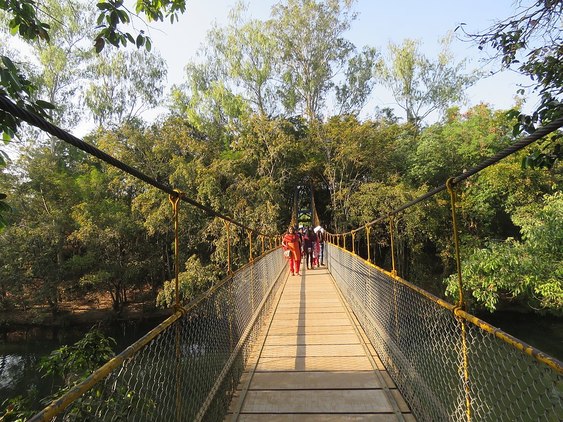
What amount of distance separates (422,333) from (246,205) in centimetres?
1037

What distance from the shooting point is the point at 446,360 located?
1.57m

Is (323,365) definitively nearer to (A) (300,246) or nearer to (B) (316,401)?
(B) (316,401)

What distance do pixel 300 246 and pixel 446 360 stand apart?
5479 millimetres

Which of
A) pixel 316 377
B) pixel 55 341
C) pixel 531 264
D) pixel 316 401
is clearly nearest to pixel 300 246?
pixel 531 264

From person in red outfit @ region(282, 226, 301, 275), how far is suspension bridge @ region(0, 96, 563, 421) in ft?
9.78

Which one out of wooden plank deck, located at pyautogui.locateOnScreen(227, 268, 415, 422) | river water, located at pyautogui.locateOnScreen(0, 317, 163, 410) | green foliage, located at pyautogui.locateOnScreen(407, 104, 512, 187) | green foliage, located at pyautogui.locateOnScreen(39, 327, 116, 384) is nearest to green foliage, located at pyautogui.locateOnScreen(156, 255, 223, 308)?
river water, located at pyautogui.locateOnScreen(0, 317, 163, 410)

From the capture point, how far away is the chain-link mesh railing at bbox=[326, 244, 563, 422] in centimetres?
105

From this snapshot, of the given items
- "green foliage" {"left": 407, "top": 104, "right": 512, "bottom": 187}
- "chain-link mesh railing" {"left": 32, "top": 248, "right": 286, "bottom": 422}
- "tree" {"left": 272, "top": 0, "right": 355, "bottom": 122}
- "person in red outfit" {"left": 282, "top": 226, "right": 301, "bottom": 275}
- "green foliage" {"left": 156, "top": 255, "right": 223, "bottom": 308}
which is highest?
"tree" {"left": 272, "top": 0, "right": 355, "bottom": 122}

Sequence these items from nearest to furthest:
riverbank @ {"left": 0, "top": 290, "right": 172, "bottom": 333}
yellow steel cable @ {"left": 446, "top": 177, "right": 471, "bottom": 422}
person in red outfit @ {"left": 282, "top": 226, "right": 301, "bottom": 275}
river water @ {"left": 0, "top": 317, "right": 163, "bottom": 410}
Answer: yellow steel cable @ {"left": 446, "top": 177, "right": 471, "bottom": 422} → person in red outfit @ {"left": 282, "top": 226, "right": 301, "bottom": 275} → river water @ {"left": 0, "top": 317, "right": 163, "bottom": 410} → riverbank @ {"left": 0, "top": 290, "right": 172, "bottom": 333}

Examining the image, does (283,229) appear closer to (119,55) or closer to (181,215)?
(181,215)

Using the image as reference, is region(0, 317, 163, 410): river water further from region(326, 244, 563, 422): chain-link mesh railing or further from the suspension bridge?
region(326, 244, 563, 422): chain-link mesh railing

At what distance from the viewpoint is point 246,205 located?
39.2ft

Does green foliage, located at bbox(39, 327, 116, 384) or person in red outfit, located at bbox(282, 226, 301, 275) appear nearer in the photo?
green foliage, located at bbox(39, 327, 116, 384)

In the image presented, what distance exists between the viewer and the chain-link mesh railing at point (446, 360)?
105cm
